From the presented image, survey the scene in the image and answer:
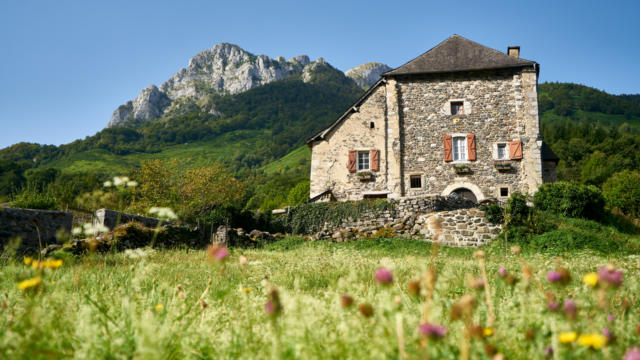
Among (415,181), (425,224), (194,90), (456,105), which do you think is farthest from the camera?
(194,90)

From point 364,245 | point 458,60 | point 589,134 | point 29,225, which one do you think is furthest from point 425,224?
point 589,134

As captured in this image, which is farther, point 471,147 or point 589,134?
point 589,134

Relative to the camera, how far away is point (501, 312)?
264 cm

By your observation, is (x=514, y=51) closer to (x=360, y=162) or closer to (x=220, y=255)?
(x=360, y=162)

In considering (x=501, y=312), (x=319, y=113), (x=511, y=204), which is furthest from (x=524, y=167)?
(x=319, y=113)

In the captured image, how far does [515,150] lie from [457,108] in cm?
406

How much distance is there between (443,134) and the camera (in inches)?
876

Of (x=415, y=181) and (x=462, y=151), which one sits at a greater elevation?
(x=462, y=151)

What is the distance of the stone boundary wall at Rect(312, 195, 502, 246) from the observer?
1495 centimetres

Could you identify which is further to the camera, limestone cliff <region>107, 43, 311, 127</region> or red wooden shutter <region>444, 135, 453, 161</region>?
limestone cliff <region>107, 43, 311, 127</region>

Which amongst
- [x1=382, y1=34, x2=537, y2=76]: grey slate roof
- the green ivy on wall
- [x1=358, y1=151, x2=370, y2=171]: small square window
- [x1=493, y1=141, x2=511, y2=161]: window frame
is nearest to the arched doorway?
[x1=493, y1=141, x2=511, y2=161]: window frame

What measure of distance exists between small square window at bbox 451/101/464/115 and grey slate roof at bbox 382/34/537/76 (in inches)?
76.2

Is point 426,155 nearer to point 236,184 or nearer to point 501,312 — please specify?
point 501,312

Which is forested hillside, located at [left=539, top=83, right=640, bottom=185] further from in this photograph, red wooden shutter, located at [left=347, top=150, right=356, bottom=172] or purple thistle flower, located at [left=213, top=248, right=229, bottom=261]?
purple thistle flower, located at [left=213, top=248, right=229, bottom=261]
